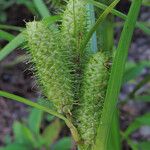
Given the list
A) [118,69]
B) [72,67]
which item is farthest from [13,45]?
[118,69]

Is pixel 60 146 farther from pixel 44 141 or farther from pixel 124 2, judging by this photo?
pixel 124 2

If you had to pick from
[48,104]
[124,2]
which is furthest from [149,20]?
[48,104]

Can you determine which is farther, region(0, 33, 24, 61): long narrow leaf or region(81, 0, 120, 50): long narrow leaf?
region(0, 33, 24, 61): long narrow leaf

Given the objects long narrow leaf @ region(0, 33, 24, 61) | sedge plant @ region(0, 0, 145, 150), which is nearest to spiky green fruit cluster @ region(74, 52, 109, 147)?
sedge plant @ region(0, 0, 145, 150)

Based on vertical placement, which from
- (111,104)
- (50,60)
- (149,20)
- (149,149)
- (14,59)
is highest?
(149,20)

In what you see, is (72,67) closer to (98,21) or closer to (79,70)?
(79,70)

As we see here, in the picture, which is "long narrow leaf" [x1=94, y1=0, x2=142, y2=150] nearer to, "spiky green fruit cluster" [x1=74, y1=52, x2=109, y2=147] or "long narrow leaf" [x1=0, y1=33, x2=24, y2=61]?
"spiky green fruit cluster" [x1=74, y1=52, x2=109, y2=147]

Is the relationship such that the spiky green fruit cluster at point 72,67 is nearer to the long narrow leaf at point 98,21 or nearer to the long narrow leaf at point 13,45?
the long narrow leaf at point 98,21

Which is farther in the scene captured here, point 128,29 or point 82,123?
point 82,123
